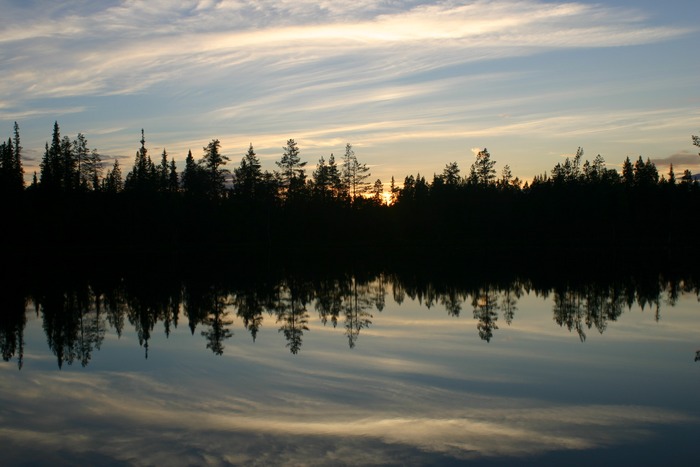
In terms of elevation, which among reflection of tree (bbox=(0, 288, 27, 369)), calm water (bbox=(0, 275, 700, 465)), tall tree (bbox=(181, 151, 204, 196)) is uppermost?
tall tree (bbox=(181, 151, 204, 196))

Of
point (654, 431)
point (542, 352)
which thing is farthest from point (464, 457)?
point (542, 352)

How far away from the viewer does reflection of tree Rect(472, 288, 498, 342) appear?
19202 mm

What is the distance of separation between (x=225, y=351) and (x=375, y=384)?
208 inches

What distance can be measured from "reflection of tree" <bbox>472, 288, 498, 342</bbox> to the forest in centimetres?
5428

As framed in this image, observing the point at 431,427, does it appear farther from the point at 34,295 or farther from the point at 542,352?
the point at 34,295

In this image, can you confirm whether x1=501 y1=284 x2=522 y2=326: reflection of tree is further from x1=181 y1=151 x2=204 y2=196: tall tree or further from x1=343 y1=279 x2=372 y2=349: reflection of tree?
x1=181 y1=151 x2=204 y2=196: tall tree

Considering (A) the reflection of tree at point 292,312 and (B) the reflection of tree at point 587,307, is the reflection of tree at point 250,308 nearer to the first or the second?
(A) the reflection of tree at point 292,312

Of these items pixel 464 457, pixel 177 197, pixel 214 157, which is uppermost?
pixel 214 157

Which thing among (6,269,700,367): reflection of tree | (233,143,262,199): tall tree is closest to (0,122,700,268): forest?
(233,143,262,199): tall tree

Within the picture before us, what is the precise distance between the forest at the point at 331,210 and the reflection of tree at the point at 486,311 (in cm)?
5428

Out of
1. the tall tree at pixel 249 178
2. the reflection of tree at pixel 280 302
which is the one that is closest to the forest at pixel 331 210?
the tall tree at pixel 249 178

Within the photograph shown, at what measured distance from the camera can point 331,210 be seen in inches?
4163

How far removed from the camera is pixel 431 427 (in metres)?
9.81

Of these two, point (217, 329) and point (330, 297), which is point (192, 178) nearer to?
point (330, 297)
